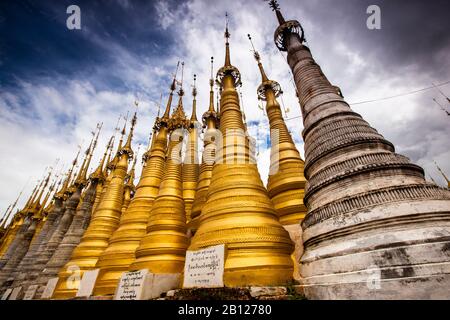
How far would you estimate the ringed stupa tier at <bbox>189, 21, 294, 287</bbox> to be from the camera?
5988 millimetres

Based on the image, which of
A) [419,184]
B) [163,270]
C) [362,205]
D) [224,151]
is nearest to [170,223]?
[163,270]

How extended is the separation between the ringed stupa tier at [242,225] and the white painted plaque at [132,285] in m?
1.88

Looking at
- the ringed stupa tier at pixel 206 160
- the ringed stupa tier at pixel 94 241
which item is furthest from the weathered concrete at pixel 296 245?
the ringed stupa tier at pixel 94 241

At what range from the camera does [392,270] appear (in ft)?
11.8

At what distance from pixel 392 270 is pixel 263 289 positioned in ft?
8.80

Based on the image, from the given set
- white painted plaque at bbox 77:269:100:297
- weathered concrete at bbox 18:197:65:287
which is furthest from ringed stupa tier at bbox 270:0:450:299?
weathered concrete at bbox 18:197:65:287

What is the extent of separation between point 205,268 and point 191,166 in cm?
1000

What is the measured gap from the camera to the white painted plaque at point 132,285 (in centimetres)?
731

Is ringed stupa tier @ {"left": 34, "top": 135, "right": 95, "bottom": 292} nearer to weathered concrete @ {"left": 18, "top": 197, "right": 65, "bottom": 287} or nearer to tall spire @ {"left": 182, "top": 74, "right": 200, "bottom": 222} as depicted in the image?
weathered concrete @ {"left": 18, "top": 197, "right": 65, "bottom": 287}

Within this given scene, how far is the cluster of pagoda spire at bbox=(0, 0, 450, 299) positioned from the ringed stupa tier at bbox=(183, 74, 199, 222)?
0.08 metres

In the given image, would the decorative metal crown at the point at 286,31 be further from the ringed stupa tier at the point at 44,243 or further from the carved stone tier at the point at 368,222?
the ringed stupa tier at the point at 44,243

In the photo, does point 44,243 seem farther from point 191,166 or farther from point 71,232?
point 191,166

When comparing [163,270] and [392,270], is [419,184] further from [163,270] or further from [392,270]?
[163,270]

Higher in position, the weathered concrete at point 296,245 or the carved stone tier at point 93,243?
the carved stone tier at point 93,243
